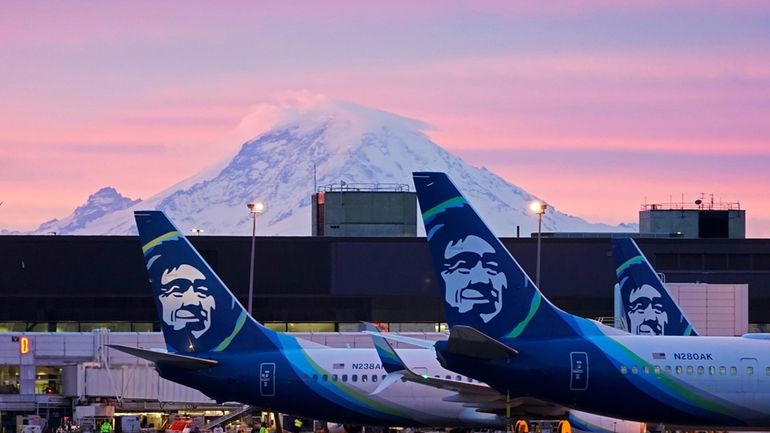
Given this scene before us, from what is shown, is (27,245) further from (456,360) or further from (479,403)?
(456,360)

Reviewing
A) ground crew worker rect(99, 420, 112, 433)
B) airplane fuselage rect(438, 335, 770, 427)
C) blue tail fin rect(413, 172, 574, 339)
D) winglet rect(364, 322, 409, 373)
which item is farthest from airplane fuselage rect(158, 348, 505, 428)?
ground crew worker rect(99, 420, 112, 433)

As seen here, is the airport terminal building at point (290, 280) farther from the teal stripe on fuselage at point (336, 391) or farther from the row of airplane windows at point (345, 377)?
the teal stripe on fuselage at point (336, 391)

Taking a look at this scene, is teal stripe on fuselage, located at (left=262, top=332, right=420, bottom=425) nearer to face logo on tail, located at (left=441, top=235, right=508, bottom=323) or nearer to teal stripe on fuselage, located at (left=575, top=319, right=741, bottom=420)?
teal stripe on fuselage, located at (left=575, top=319, right=741, bottom=420)

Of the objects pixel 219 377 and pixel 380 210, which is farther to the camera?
pixel 380 210

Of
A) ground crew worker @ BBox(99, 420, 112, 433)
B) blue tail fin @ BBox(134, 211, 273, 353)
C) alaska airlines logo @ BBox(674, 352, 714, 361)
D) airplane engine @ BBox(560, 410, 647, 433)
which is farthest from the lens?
ground crew worker @ BBox(99, 420, 112, 433)

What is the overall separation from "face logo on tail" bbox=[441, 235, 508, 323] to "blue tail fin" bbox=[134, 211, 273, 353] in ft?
50.2

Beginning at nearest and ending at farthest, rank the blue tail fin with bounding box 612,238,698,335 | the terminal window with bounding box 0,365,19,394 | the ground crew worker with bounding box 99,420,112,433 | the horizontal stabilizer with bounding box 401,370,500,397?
1. the horizontal stabilizer with bounding box 401,370,500,397
2. the blue tail fin with bounding box 612,238,698,335
3. the ground crew worker with bounding box 99,420,112,433
4. the terminal window with bounding box 0,365,19,394

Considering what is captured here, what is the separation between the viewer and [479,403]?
59.0m

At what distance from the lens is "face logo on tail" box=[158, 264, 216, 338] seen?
203 ft

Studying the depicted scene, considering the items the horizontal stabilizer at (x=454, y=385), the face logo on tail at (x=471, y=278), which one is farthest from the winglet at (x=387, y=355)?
the face logo on tail at (x=471, y=278)

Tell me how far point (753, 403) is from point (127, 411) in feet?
118

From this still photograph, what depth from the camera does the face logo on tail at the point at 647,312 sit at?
7169cm

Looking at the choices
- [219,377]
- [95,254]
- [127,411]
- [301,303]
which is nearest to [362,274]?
[301,303]

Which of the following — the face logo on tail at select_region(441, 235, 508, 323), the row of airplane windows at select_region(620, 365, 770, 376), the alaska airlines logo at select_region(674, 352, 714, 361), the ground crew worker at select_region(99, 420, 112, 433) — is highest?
the face logo on tail at select_region(441, 235, 508, 323)
